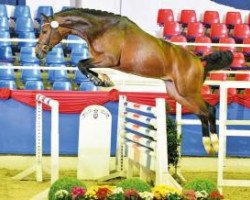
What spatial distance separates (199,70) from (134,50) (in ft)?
3.45

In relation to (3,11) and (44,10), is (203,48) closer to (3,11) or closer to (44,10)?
(44,10)

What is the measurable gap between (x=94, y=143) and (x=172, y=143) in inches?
41.0

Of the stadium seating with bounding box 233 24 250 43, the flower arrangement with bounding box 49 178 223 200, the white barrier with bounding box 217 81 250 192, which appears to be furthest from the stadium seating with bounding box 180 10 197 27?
the flower arrangement with bounding box 49 178 223 200

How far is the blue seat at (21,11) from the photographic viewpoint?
13.3m

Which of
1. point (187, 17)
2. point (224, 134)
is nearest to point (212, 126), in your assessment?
point (224, 134)

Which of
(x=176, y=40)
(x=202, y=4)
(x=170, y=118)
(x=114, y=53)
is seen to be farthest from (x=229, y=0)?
(x=114, y=53)

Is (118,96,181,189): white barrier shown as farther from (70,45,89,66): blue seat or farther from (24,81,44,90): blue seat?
(70,45,89,66): blue seat

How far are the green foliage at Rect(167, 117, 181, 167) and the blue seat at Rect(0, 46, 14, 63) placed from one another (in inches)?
149

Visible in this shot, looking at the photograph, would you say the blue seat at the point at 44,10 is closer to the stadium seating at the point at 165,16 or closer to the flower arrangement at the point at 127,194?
the stadium seating at the point at 165,16

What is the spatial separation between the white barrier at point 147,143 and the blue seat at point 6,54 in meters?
2.80

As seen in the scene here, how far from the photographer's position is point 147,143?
25.9 feet

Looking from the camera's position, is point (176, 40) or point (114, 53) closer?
point (114, 53)

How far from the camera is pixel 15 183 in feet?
28.7

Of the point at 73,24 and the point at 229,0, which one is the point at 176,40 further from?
the point at 73,24
